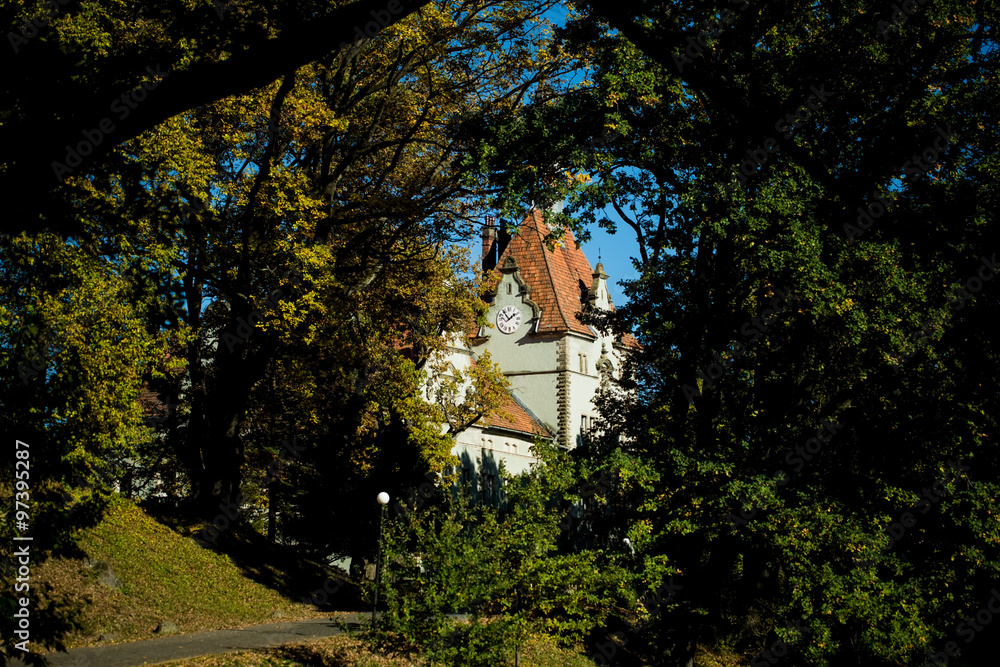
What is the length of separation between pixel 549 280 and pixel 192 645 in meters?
36.5

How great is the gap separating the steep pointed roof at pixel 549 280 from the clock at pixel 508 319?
52.0 inches

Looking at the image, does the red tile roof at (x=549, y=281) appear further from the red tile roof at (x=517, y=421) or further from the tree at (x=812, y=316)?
the tree at (x=812, y=316)

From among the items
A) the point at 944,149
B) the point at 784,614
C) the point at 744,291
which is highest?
the point at 944,149

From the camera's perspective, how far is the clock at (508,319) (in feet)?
158

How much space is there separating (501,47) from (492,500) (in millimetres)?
24363

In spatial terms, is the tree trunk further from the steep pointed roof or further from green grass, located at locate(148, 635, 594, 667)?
the steep pointed roof

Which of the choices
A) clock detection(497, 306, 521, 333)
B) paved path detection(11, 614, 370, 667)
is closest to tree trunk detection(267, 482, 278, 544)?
paved path detection(11, 614, 370, 667)

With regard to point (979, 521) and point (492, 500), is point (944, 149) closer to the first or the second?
point (979, 521)

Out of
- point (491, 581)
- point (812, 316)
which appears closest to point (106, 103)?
point (491, 581)

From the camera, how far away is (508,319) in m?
48.4

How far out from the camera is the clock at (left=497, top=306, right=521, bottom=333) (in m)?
48.1

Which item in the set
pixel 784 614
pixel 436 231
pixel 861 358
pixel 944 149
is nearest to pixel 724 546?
pixel 784 614

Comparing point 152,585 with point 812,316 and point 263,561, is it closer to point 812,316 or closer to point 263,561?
point 263,561

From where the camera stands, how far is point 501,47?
19.9m
